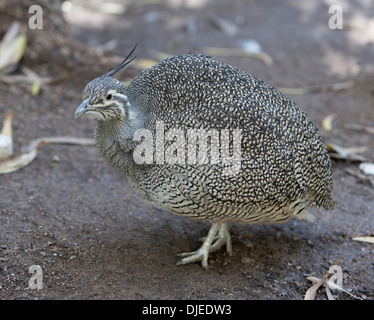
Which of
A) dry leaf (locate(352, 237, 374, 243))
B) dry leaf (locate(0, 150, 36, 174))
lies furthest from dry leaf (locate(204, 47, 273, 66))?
dry leaf (locate(352, 237, 374, 243))

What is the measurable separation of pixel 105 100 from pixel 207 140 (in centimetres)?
81

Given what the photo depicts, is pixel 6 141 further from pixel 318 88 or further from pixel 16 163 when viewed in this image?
pixel 318 88

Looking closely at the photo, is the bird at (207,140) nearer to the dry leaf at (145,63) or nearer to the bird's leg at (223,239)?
the bird's leg at (223,239)

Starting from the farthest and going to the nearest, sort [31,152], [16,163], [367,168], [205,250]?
[367,168] → [31,152] → [16,163] → [205,250]

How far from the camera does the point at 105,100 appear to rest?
3645mm

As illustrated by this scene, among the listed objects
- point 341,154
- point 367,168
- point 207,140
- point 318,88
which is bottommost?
point 367,168

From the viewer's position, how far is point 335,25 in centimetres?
921

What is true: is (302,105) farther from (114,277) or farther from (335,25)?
(114,277)

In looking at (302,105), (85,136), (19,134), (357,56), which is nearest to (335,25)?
(357,56)

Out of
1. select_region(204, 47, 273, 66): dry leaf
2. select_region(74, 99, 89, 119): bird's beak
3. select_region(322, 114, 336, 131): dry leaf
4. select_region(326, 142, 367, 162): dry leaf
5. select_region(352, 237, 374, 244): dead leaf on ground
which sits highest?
select_region(204, 47, 273, 66): dry leaf

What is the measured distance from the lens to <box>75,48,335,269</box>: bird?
365cm

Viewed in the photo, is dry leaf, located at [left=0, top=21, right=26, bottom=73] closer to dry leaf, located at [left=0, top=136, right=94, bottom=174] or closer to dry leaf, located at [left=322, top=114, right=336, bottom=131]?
dry leaf, located at [left=0, top=136, right=94, bottom=174]

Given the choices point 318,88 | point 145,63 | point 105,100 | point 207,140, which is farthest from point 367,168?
point 145,63

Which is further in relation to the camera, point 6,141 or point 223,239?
point 6,141
